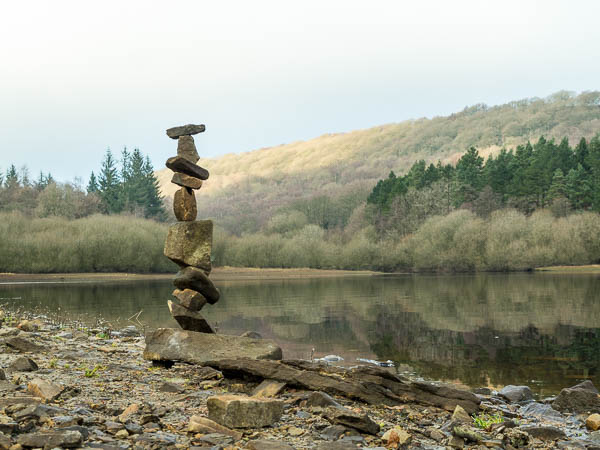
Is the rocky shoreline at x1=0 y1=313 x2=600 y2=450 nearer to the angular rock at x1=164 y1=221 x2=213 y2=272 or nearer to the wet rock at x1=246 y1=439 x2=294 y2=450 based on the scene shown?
the wet rock at x1=246 y1=439 x2=294 y2=450

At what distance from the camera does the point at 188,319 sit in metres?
16.2

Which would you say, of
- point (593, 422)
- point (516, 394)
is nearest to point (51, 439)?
point (593, 422)

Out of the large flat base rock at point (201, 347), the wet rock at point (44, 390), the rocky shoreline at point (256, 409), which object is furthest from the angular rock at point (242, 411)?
the large flat base rock at point (201, 347)

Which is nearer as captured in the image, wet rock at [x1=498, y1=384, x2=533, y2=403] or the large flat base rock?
the large flat base rock

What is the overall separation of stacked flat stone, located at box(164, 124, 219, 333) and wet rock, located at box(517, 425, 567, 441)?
8589 mm

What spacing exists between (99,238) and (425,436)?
9657cm

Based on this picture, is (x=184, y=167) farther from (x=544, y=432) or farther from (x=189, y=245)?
(x=544, y=432)

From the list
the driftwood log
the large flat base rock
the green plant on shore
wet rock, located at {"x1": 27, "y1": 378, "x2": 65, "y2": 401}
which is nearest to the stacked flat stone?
the large flat base rock

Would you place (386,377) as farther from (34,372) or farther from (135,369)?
(34,372)

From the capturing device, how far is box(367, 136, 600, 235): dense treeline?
106250 millimetres

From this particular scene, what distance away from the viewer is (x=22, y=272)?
94438mm

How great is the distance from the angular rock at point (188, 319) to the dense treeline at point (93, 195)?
105 m

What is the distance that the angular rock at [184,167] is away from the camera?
16500mm

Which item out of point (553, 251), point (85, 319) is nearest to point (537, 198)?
point (553, 251)
